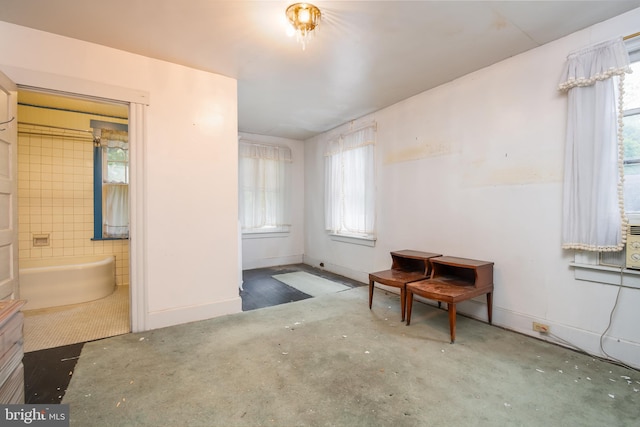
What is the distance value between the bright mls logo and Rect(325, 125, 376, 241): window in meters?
3.38

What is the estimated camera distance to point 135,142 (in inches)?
100.0

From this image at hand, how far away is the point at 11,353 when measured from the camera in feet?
3.63

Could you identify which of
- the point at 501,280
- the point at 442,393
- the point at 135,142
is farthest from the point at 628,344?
the point at 135,142

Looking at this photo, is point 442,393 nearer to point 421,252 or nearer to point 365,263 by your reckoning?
point 421,252

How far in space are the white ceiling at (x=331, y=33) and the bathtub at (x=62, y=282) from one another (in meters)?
2.46

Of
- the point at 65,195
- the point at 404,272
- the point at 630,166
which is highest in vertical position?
the point at 630,166

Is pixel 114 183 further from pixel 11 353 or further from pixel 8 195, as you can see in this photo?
pixel 11 353

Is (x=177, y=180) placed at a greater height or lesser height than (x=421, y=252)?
greater

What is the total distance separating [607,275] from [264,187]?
4534 millimetres

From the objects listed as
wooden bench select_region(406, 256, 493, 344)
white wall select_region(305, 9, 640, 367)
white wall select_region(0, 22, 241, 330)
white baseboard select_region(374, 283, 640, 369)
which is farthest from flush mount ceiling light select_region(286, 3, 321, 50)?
white baseboard select_region(374, 283, 640, 369)

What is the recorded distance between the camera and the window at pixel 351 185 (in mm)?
4090

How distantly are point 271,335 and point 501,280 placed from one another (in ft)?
7.08

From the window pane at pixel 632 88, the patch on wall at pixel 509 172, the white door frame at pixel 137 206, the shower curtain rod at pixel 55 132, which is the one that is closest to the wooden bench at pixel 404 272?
the patch on wall at pixel 509 172

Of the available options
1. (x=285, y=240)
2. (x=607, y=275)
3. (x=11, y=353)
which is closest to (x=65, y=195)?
(x=285, y=240)
